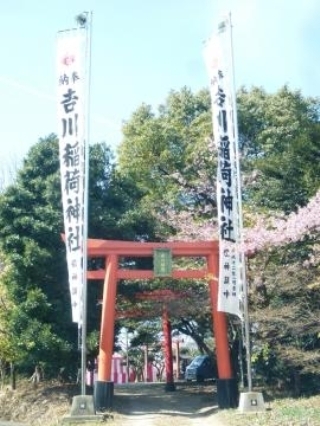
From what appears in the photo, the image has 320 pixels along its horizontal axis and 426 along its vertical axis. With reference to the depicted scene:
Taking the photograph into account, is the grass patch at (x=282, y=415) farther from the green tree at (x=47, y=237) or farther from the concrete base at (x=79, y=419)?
the green tree at (x=47, y=237)

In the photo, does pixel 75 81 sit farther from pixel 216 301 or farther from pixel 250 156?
pixel 250 156

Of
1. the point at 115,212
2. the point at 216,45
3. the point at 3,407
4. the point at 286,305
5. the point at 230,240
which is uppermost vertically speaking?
the point at 216,45

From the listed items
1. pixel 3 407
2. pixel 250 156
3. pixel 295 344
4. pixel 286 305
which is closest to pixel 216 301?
pixel 286 305

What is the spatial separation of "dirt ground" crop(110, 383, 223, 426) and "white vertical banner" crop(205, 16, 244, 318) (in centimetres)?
297

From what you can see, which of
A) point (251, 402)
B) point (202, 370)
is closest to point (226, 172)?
point (251, 402)

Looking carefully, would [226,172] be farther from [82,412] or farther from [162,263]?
[82,412]

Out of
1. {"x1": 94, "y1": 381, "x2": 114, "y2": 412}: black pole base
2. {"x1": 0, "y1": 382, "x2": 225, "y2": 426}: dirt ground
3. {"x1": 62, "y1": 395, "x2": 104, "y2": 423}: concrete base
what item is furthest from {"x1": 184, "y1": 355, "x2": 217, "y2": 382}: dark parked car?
{"x1": 62, "y1": 395, "x2": 104, "y2": 423}: concrete base

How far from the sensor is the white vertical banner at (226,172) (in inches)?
535

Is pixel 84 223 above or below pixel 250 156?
below

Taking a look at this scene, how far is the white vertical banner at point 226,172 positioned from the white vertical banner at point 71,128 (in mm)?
3363

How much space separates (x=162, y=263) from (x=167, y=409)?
169 inches

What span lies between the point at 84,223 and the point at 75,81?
3526mm

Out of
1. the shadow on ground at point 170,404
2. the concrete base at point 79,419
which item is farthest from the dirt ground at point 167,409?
the concrete base at point 79,419

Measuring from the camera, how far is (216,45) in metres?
13.9
